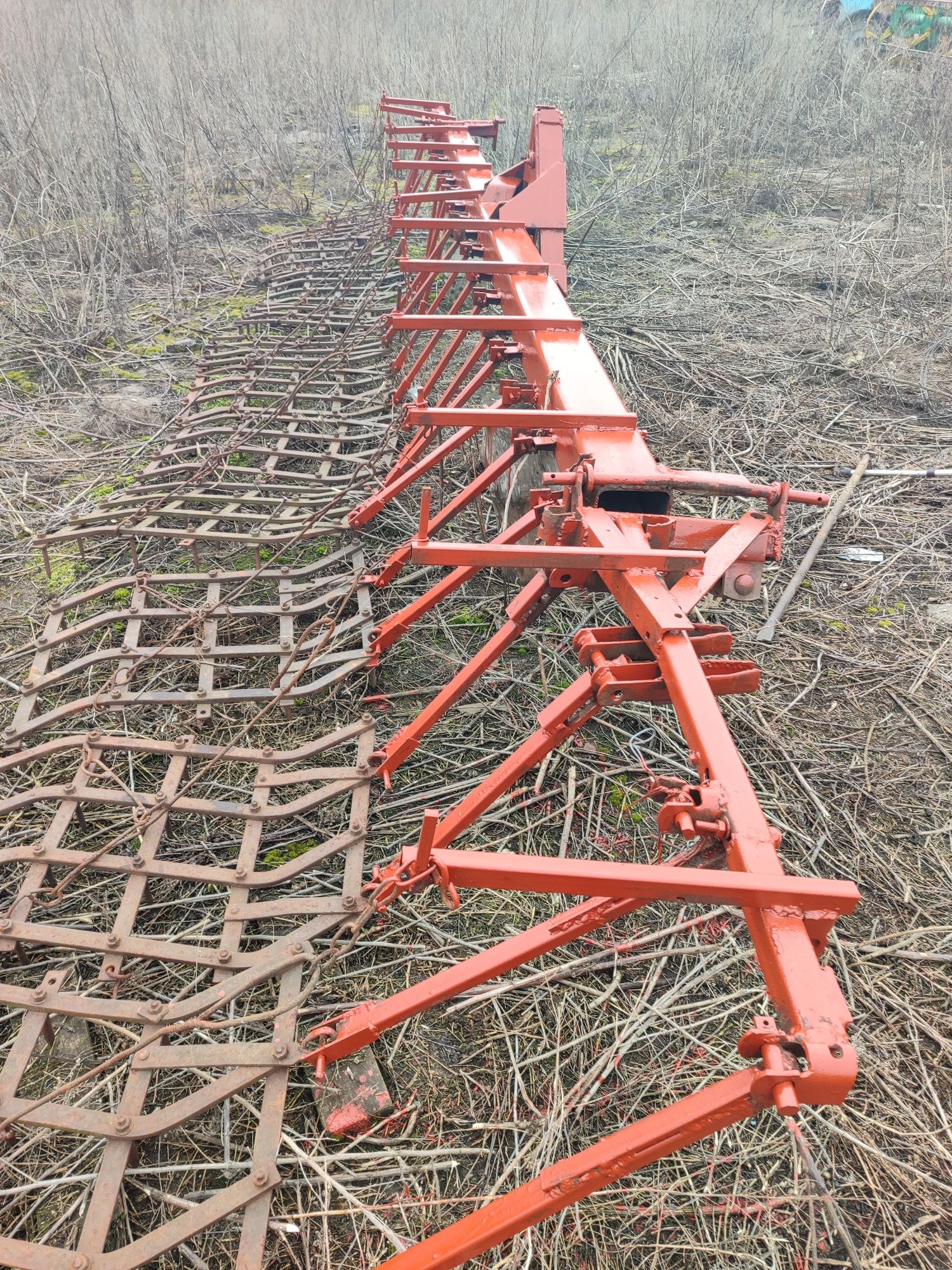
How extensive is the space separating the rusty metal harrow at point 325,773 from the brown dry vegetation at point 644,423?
255 mm

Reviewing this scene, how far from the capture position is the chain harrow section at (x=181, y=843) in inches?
66.3

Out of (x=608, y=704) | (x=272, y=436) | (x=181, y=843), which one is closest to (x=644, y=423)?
A: (x=272, y=436)

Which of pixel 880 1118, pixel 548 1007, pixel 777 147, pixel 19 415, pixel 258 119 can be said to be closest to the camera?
pixel 880 1118

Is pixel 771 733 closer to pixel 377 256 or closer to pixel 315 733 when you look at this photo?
pixel 315 733

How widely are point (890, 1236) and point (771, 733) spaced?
1.45 metres

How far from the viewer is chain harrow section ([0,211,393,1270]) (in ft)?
5.53

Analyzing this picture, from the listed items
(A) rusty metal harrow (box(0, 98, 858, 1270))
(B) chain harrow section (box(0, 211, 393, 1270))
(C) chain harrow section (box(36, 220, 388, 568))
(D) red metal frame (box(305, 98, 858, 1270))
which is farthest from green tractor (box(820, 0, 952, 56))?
(B) chain harrow section (box(0, 211, 393, 1270))

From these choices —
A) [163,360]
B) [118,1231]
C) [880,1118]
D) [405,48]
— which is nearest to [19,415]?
[163,360]

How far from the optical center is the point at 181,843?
93.5 inches

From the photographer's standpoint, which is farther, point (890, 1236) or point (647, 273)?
point (647, 273)

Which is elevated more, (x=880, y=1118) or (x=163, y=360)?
(x=163, y=360)

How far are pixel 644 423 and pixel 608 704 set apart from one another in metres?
3.05

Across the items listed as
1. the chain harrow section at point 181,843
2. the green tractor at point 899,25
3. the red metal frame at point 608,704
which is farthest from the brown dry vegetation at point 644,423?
the green tractor at point 899,25

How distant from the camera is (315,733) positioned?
274 cm
